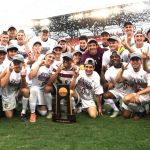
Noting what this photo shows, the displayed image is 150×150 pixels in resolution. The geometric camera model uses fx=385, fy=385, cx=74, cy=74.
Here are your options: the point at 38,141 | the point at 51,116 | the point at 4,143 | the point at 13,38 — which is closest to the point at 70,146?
the point at 38,141

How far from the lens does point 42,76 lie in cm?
795

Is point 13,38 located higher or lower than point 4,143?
higher

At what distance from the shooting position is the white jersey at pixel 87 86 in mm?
8062

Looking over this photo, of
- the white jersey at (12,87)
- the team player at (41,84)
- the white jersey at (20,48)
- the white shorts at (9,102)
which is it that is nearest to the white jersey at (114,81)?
the team player at (41,84)

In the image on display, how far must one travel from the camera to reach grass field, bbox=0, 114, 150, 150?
562 cm


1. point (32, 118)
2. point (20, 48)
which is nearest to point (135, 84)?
point (32, 118)

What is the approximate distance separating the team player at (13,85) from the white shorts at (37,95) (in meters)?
0.10

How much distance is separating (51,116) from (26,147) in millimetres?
2263

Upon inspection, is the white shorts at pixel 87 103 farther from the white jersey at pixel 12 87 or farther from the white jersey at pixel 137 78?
the white jersey at pixel 12 87

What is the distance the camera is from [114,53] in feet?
26.5

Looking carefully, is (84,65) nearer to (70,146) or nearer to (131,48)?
(131,48)

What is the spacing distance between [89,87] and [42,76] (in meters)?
1.01

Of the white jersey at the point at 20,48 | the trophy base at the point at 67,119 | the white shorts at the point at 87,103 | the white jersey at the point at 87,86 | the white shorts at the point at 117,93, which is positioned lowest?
the trophy base at the point at 67,119

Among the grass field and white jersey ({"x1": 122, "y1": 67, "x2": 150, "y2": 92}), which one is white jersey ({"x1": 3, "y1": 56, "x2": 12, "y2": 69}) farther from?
white jersey ({"x1": 122, "y1": 67, "x2": 150, "y2": 92})
